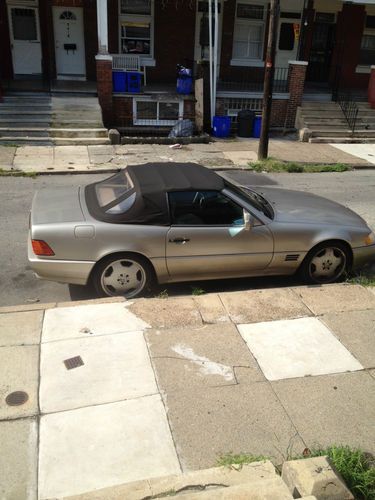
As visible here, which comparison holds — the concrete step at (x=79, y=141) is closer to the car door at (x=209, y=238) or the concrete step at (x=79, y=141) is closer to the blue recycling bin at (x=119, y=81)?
the blue recycling bin at (x=119, y=81)

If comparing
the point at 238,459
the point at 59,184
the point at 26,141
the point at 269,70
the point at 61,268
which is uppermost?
the point at 269,70

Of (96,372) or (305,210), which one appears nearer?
(96,372)

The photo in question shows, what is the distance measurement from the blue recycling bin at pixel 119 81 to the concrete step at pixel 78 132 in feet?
6.56

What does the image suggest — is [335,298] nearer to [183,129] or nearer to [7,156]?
[7,156]

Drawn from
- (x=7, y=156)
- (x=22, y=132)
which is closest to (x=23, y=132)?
(x=22, y=132)

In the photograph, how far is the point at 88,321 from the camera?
16.8 feet

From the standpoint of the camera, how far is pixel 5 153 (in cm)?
1322

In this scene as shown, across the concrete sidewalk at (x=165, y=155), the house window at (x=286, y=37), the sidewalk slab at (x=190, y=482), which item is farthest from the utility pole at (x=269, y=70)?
the sidewalk slab at (x=190, y=482)

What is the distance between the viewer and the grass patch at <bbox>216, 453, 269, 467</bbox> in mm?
3395

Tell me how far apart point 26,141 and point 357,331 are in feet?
38.8

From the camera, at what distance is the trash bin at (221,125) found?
16.4 metres

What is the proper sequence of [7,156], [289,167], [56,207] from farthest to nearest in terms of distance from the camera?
1. [289,167]
2. [7,156]
3. [56,207]

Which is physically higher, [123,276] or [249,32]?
[249,32]

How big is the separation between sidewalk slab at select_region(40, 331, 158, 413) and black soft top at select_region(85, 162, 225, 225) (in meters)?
1.41
